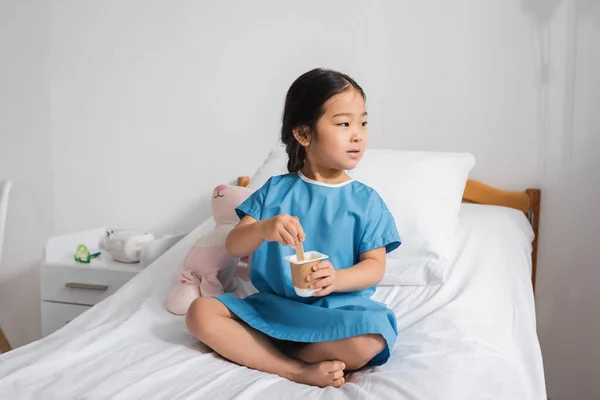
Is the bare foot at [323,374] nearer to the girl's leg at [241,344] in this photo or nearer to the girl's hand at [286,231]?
the girl's leg at [241,344]

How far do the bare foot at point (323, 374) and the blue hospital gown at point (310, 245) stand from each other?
67 mm

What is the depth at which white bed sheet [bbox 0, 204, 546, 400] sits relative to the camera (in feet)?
3.78

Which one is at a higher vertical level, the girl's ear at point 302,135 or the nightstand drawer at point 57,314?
the girl's ear at point 302,135

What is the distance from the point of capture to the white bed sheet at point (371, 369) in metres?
1.15

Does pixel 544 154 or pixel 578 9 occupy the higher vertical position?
pixel 578 9

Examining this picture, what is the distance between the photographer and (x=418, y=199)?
1812mm

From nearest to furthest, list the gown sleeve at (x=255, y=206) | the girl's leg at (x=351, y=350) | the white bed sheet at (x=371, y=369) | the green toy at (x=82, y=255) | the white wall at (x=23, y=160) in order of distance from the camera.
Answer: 1. the white bed sheet at (x=371, y=369)
2. the girl's leg at (x=351, y=350)
3. the gown sleeve at (x=255, y=206)
4. the green toy at (x=82, y=255)
5. the white wall at (x=23, y=160)

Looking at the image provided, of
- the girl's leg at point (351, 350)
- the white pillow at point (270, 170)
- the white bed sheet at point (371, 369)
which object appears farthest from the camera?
the white pillow at point (270, 170)

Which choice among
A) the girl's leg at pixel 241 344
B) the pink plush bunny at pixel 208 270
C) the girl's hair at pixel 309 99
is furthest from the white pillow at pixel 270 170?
the girl's leg at pixel 241 344

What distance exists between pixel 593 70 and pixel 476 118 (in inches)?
15.1

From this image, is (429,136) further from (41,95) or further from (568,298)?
(41,95)

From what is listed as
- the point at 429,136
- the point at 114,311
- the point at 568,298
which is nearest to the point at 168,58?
the point at 429,136

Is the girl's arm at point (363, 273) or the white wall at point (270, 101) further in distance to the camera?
the white wall at point (270, 101)

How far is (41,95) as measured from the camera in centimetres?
274
